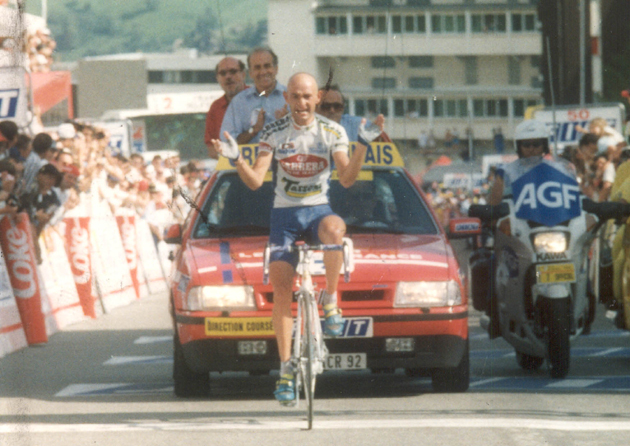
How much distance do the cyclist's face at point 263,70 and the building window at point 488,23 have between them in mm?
81164

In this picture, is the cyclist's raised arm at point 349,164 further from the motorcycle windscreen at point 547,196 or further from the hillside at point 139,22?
the motorcycle windscreen at point 547,196

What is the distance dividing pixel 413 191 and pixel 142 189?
14450 millimetres

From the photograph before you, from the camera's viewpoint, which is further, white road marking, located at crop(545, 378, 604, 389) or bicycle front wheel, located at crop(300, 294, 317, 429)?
white road marking, located at crop(545, 378, 604, 389)

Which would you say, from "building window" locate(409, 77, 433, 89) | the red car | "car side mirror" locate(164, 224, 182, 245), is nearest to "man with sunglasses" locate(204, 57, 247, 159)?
"car side mirror" locate(164, 224, 182, 245)

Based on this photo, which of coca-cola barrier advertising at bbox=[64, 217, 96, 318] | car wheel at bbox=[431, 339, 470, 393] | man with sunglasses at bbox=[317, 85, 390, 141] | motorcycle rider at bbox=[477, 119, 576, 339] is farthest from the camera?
coca-cola barrier advertising at bbox=[64, 217, 96, 318]

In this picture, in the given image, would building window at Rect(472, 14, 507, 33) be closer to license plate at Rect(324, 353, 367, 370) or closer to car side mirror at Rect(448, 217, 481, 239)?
car side mirror at Rect(448, 217, 481, 239)

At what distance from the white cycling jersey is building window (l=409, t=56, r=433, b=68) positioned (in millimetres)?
89849

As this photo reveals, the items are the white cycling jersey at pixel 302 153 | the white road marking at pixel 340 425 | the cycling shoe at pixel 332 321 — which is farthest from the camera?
the cycling shoe at pixel 332 321

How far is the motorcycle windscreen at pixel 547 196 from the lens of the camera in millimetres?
10258

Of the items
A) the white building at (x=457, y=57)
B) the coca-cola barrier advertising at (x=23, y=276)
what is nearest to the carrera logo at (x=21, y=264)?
the coca-cola barrier advertising at (x=23, y=276)

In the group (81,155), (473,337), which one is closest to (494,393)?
(473,337)

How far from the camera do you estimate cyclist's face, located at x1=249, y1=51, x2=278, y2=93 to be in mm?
10547

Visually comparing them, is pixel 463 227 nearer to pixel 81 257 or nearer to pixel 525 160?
pixel 525 160

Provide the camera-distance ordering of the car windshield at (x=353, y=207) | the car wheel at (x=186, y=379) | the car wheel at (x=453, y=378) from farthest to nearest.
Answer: the car windshield at (x=353, y=207), the car wheel at (x=453, y=378), the car wheel at (x=186, y=379)
